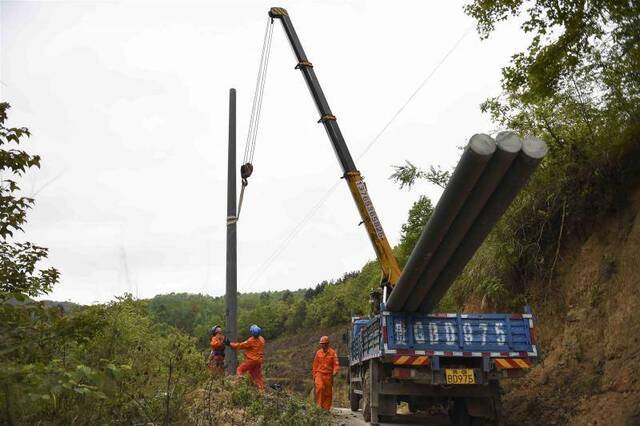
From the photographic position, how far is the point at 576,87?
37.9ft

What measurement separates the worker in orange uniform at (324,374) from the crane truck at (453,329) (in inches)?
56.9

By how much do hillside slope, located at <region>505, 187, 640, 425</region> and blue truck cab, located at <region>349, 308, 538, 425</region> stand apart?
1025 millimetres

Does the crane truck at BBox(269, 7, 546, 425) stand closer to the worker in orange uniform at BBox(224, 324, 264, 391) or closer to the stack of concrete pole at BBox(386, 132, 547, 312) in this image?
the stack of concrete pole at BBox(386, 132, 547, 312)

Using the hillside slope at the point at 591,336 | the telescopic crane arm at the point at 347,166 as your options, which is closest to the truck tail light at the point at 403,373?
the hillside slope at the point at 591,336

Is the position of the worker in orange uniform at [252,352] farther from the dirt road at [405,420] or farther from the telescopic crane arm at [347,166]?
the telescopic crane arm at [347,166]

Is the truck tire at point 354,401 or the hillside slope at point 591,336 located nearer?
the hillside slope at point 591,336

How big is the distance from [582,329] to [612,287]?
92 centimetres

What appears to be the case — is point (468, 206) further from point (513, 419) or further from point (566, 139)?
point (566, 139)

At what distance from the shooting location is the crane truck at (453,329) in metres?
6.39

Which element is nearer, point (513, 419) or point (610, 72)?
point (513, 419)

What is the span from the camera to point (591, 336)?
9594 millimetres

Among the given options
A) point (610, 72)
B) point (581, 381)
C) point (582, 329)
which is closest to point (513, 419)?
point (581, 381)

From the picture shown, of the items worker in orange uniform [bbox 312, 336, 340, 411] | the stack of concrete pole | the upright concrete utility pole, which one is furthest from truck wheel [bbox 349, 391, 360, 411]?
the stack of concrete pole

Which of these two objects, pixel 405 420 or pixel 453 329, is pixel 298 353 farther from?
pixel 453 329
